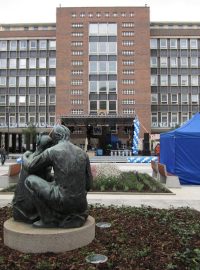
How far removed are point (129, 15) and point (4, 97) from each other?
2829cm

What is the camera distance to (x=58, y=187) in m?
5.98

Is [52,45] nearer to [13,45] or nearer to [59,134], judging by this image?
[13,45]

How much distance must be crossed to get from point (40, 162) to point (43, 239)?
1.17 metres

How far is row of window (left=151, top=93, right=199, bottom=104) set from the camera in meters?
74.1

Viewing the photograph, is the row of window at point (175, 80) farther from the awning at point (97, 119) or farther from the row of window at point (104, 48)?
the awning at point (97, 119)

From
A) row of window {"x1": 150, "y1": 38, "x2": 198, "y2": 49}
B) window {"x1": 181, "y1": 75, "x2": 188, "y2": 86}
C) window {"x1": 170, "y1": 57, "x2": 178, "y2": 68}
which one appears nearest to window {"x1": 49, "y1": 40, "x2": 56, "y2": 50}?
row of window {"x1": 150, "y1": 38, "x2": 198, "y2": 49}

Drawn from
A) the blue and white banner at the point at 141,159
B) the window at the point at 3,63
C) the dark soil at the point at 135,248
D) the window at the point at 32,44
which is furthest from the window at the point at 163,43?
the dark soil at the point at 135,248

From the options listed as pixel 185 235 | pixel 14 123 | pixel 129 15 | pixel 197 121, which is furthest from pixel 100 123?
pixel 185 235

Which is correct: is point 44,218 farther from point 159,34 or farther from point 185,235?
point 159,34

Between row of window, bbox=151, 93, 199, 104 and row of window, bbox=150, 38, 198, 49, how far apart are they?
30.4 ft

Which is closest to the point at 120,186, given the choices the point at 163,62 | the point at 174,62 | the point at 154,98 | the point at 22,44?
the point at 154,98

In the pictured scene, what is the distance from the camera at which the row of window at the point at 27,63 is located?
244 feet

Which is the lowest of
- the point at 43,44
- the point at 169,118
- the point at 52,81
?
the point at 169,118

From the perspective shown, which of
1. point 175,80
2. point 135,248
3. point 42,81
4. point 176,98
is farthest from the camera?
Answer: point 175,80
